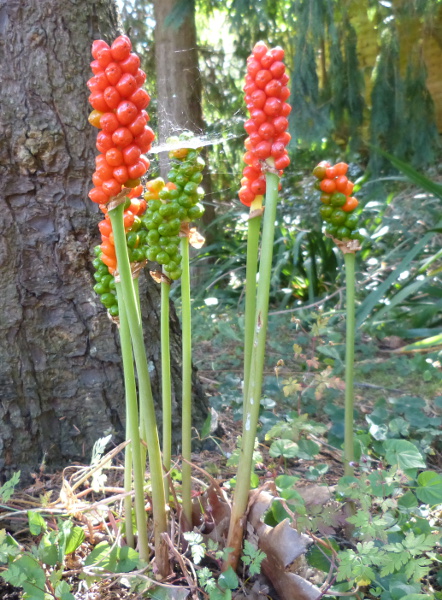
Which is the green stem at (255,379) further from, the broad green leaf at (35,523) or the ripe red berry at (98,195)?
the broad green leaf at (35,523)

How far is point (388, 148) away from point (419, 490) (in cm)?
310

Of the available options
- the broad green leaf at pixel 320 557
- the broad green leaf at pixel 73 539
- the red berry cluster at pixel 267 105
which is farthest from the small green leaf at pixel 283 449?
the red berry cluster at pixel 267 105

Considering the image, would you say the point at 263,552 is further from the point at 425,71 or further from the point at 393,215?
the point at 425,71

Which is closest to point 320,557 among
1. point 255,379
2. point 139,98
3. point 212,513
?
point 212,513

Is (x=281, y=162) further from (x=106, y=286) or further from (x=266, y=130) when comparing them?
(x=106, y=286)

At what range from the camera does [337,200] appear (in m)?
1.08

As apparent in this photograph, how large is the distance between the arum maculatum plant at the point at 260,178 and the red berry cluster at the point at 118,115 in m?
0.19

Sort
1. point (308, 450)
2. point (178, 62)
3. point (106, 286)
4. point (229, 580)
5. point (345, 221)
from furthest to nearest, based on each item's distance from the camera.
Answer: point (178, 62) → point (308, 450) → point (345, 221) → point (106, 286) → point (229, 580)

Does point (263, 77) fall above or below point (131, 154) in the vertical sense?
above

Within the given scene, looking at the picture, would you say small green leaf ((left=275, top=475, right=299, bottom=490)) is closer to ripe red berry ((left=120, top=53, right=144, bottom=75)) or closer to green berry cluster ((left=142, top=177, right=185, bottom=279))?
green berry cluster ((left=142, top=177, right=185, bottom=279))

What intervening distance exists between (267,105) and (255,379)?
0.47m

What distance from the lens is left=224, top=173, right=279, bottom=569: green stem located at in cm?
88

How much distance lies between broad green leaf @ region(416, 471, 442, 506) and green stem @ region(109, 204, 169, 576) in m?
0.51

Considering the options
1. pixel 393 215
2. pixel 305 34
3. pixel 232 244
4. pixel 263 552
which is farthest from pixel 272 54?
pixel 232 244
